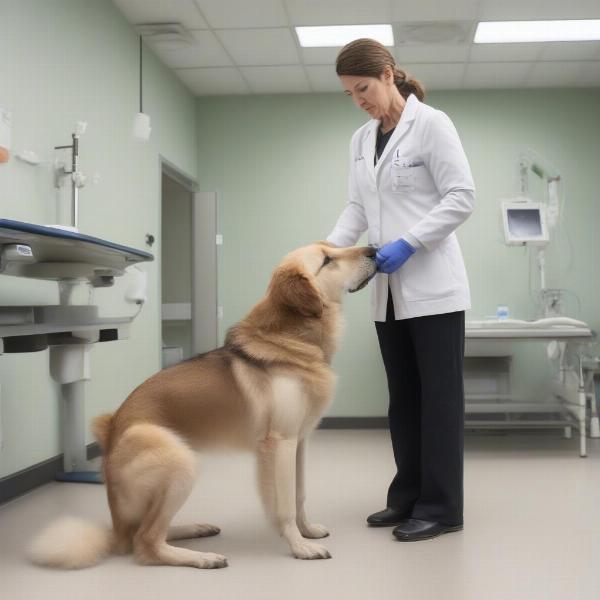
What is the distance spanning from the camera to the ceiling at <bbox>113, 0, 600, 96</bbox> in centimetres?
415

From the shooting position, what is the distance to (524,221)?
195 inches

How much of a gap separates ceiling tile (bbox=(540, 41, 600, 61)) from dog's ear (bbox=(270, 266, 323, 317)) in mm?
3504

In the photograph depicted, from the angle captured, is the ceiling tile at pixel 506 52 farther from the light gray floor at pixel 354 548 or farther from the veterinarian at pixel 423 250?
the light gray floor at pixel 354 548

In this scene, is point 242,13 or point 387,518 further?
point 242,13

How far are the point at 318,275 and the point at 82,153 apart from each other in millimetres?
2025

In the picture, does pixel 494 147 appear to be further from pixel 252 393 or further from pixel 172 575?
pixel 172 575

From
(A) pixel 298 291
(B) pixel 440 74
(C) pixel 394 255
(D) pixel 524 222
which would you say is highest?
(B) pixel 440 74

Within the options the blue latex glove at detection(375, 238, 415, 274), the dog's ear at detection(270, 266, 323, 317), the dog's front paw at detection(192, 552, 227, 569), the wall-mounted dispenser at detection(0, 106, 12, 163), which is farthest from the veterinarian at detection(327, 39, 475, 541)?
the wall-mounted dispenser at detection(0, 106, 12, 163)

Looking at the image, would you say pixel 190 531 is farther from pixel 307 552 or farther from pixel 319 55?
pixel 319 55

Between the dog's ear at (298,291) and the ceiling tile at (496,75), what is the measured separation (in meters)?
3.61

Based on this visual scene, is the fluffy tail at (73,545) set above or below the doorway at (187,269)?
below

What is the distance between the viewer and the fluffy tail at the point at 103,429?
2111 mm

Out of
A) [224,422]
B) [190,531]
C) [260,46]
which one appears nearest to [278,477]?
[224,422]

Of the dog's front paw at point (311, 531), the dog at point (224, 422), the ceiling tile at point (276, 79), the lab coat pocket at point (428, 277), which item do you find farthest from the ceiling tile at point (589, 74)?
the dog's front paw at point (311, 531)
